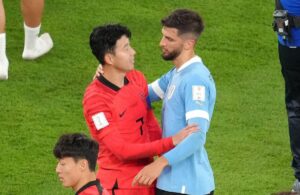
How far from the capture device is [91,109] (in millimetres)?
5098

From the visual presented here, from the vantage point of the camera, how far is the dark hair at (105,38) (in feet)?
17.0

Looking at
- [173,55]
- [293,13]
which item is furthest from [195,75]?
[293,13]

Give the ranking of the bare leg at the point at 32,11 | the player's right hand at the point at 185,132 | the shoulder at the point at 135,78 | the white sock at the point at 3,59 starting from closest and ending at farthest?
the player's right hand at the point at 185,132 < the shoulder at the point at 135,78 < the white sock at the point at 3,59 < the bare leg at the point at 32,11

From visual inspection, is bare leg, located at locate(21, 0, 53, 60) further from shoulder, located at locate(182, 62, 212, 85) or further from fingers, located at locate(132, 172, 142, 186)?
fingers, located at locate(132, 172, 142, 186)

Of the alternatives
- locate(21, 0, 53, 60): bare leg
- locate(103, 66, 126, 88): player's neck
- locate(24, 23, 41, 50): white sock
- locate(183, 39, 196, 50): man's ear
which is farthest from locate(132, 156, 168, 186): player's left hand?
locate(24, 23, 41, 50): white sock

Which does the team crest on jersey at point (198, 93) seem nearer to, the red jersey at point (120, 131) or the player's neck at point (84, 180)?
the red jersey at point (120, 131)

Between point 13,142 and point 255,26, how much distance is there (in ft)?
10.7

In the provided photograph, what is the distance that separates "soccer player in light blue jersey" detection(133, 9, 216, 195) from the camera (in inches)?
195

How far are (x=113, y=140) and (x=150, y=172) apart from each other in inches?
10.4

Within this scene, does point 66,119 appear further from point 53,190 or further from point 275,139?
point 275,139

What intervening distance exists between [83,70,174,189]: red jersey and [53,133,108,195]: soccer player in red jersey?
394 mm

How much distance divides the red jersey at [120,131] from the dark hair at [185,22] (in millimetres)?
400

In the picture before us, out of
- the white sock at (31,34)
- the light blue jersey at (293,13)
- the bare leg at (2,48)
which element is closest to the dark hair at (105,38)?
the light blue jersey at (293,13)

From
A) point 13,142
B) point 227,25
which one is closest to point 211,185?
point 13,142
